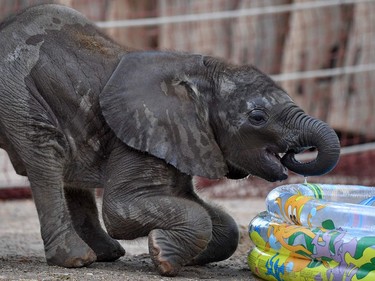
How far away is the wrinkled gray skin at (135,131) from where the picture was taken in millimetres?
6852

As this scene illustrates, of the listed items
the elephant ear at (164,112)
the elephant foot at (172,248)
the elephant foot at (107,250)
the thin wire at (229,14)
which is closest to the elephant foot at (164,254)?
the elephant foot at (172,248)

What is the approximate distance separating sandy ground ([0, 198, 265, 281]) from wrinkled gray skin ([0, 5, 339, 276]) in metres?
0.16

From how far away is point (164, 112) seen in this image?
6.92 metres

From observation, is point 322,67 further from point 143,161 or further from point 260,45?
point 143,161

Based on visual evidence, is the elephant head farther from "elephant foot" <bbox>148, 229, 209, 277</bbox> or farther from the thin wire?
the thin wire

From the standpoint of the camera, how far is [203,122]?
6.98 meters

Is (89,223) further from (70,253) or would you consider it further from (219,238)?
(219,238)

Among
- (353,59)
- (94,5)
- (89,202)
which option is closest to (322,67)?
(353,59)

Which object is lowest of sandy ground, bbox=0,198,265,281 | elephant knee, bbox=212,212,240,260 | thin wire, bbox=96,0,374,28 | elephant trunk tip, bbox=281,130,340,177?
sandy ground, bbox=0,198,265,281

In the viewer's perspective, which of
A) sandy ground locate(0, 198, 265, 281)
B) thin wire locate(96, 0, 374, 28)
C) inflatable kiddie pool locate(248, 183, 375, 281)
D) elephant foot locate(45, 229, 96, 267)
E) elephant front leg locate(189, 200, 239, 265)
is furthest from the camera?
thin wire locate(96, 0, 374, 28)

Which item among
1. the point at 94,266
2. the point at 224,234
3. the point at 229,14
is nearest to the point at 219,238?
the point at 224,234

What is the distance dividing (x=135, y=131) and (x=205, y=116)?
1.33 ft

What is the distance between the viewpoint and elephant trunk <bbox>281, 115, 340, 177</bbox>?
6660mm

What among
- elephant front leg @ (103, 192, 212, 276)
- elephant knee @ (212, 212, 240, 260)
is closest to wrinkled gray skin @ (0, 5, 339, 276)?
elephant front leg @ (103, 192, 212, 276)
